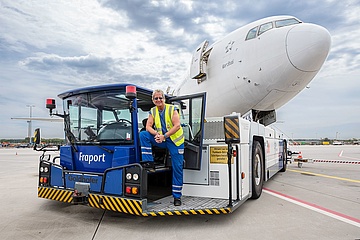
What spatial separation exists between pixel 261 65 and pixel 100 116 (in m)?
4.20

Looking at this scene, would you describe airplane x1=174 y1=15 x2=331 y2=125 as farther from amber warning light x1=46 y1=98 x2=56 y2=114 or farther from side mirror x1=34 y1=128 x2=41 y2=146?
side mirror x1=34 y1=128 x2=41 y2=146

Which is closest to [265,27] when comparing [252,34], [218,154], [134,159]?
[252,34]

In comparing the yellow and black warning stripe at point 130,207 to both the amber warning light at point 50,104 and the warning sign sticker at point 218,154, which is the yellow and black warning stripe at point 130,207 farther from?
the amber warning light at point 50,104

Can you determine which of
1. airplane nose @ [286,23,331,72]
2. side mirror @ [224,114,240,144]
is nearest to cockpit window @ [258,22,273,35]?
airplane nose @ [286,23,331,72]

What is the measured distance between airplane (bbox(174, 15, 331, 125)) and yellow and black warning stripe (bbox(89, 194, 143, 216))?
377 cm

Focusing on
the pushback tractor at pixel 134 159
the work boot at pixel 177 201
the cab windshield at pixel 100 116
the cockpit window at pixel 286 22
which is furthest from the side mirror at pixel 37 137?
the cockpit window at pixel 286 22

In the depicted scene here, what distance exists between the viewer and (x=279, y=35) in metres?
6.79

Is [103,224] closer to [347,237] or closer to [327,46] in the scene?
[347,237]

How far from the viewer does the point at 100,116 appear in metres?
4.64

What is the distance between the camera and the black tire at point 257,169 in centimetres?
535

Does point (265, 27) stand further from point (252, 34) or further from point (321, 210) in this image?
point (321, 210)

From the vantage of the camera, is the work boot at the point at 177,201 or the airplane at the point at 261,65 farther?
the airplane at the point at 261,65

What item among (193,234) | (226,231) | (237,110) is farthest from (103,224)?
(237,110)

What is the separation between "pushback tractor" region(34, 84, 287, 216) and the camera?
13.0ft
